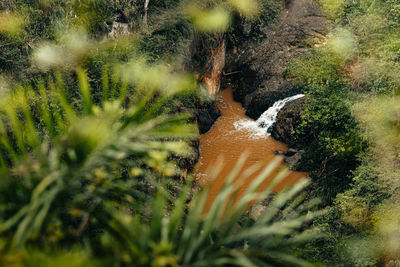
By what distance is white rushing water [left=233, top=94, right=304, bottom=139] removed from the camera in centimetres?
1110

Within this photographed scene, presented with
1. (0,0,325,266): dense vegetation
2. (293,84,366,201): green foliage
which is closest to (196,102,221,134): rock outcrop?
(293,84,366,201): green foliage

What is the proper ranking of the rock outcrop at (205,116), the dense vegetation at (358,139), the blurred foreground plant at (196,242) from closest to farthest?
1. the blurred foreground plant at (196,242)
2. the dense vegetation at (358,139)
3. the rock outcrop at (205,116)

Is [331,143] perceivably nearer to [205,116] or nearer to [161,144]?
[205,116]

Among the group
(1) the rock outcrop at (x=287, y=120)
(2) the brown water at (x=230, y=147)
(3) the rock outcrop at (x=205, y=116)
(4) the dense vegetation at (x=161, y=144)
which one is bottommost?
(2) the brown water at (x=230, y=147)

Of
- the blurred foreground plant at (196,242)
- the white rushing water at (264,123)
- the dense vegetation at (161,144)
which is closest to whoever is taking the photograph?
the blurred foreground plant at (196,242)

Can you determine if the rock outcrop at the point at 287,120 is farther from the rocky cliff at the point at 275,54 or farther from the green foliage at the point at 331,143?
the green foliage at the point at 331,143

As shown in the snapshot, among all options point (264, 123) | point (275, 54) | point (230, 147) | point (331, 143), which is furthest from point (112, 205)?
point (275, 54)

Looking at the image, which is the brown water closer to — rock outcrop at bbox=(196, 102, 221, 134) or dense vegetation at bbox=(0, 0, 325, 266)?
rock outcrop at bbox=(196, 102, 221, 134)

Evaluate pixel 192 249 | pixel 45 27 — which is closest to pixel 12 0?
pixel 45 27

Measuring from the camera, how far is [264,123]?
11422 mm

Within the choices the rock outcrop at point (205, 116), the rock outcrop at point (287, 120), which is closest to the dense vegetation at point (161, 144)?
the rock outcrop at point (205, 116)

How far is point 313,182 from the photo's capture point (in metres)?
7.34

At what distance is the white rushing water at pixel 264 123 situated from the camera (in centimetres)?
1110

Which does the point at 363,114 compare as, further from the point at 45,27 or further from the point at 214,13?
the point at 45,27
